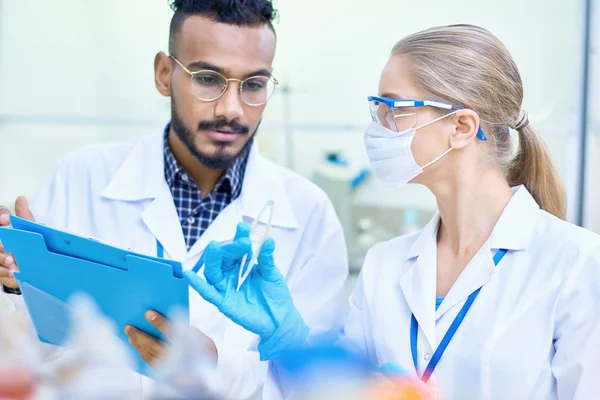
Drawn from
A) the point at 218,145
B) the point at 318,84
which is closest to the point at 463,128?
the point at 218,145

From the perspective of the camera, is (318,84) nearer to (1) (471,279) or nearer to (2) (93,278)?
(1) (471,279)

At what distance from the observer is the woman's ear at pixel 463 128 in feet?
4.56

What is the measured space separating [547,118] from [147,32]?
2616 mm

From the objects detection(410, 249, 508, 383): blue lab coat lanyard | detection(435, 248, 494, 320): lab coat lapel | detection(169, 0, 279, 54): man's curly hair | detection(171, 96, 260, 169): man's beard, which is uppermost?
detection(169, 0, 279, 54): man's curly hair

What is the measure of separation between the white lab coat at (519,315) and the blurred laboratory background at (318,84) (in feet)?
4.93

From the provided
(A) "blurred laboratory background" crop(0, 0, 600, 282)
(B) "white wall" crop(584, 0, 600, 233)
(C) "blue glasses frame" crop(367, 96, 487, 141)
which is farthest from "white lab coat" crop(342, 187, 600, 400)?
(B) "white wall" crop(584, 0, 600, 233)

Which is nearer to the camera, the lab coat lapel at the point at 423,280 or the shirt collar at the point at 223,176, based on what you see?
the lab coat lapel at the point at 423,280

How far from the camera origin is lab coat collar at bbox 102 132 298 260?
5.89ft

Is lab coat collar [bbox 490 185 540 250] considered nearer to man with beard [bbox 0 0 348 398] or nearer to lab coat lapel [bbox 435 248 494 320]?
lab coat lapel [bbox 435 248 494 320]

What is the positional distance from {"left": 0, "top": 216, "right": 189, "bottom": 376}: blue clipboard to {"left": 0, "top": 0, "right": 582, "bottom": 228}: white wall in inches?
80.8

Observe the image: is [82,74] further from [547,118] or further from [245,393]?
[245,393]

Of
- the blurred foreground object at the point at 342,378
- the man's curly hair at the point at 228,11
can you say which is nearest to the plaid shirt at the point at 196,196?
the man's curly hair at the point at 228,11

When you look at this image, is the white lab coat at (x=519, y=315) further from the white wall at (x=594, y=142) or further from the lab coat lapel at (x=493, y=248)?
the white wall at (x=594, y=142)

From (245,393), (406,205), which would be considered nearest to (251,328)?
(245,393)
